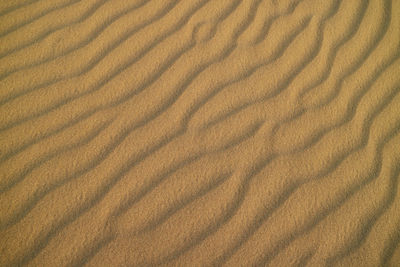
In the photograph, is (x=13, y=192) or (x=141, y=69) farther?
(x=141, y=69)

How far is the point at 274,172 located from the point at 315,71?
2.17 ft

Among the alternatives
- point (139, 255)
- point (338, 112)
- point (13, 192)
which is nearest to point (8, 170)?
point (13, 192)

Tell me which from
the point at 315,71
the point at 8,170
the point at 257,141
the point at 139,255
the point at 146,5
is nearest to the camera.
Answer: the point at 139,255

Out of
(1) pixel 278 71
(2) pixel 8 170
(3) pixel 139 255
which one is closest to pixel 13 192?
(2) pixel 8 170

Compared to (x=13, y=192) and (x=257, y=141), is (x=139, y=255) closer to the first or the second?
(x=13, y=192)

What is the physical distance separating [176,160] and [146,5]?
40.0 inches

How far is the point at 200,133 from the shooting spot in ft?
4.95

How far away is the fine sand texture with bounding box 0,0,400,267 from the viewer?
1300 mm

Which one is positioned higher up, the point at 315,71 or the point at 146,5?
the point at 146,5

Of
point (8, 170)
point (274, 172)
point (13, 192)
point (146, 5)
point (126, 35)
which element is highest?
point (146, 5)

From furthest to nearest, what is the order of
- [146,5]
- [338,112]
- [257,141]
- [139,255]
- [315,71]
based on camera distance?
[146,5] < [315,71] < [338,112] < [257,141] < [139,255]

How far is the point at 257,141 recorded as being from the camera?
1.50 meters

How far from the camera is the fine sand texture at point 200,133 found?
1.30m

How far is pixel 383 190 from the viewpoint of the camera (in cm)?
144
